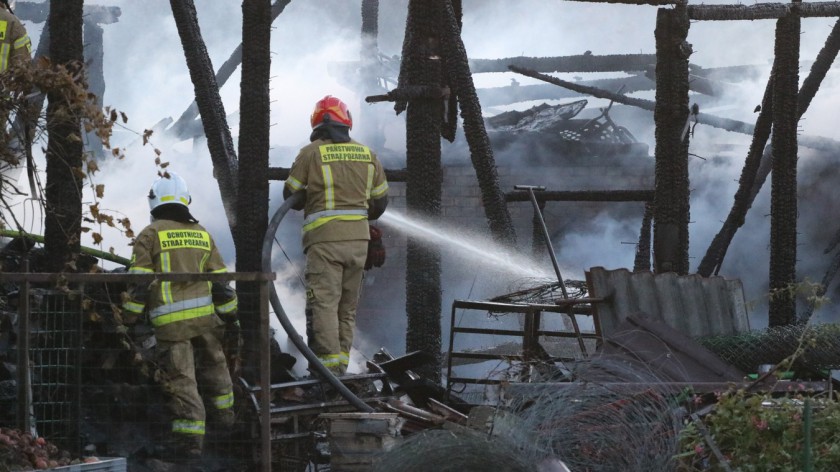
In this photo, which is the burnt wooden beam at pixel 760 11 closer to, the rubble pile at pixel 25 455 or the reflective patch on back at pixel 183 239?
the reflective patch on back at pixel 183 239

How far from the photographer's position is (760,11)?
11.8 meters

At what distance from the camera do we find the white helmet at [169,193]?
768cm

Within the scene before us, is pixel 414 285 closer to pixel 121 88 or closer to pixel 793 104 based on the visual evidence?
pixel 793 104

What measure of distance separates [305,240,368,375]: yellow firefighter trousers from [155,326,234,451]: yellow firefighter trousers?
0.68 meters

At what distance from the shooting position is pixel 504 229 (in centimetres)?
1167

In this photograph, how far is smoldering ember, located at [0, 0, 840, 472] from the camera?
560 centimetres

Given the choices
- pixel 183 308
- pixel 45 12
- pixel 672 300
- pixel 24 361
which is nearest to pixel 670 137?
pixel 672 300

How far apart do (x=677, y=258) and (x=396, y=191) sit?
7.44 m

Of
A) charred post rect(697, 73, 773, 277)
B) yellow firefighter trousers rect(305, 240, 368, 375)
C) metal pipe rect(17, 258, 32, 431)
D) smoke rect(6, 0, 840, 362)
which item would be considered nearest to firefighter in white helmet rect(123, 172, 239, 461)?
yellow firefighter trousers rect(305, 240, 368, 375)

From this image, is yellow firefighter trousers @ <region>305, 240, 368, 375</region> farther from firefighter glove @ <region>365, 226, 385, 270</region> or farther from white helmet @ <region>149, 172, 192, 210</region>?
white helmet @ <region>149, 172, 192, 210</region>

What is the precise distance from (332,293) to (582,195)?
15.0 ft

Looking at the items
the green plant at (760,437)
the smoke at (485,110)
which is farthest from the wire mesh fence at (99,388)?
the smoke at (485,110)

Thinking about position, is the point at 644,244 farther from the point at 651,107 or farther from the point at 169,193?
the point at 169,193

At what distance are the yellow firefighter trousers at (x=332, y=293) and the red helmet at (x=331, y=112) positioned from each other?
835mm
